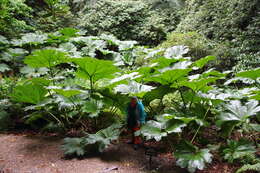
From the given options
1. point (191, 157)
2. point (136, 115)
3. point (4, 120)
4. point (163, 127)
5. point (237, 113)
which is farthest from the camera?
point (4, 120)

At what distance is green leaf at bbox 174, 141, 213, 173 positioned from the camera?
3.46 metres

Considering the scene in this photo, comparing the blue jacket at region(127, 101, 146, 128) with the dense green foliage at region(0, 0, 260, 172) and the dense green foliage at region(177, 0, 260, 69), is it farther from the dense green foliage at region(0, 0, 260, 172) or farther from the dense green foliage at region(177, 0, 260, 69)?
the dense green foliage at region(177, 0, 260, 69)

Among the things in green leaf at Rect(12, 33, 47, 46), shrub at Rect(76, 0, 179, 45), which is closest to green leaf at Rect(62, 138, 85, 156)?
green leaf at Rect(12, 33, 47, 46)

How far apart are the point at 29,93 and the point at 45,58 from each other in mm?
798

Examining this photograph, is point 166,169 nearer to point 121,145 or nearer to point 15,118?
point 121,145

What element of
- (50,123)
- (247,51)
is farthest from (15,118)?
(247,51)

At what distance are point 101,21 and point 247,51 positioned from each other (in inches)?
285

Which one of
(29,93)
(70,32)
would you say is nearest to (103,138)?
(29,93)

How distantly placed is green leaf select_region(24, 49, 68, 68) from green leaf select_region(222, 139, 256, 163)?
11.5 ft

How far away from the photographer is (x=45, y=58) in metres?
4.98

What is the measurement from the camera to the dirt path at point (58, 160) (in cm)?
387

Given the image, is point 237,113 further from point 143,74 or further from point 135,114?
point 143,74

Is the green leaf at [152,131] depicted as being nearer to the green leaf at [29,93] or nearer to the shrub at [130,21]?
the green leaf at [29,93]

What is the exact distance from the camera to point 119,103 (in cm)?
499
